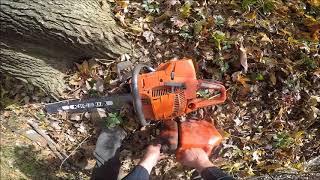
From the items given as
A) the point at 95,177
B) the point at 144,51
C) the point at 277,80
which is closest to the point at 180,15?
the point at 144,51

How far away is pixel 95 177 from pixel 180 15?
1486 mm

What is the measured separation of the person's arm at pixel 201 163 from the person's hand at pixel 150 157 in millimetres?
207

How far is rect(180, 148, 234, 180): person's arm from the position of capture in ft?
10.1

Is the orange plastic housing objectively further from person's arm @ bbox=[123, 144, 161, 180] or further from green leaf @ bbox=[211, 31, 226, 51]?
green leaf @ bbox=[211, 31, 226, 51]

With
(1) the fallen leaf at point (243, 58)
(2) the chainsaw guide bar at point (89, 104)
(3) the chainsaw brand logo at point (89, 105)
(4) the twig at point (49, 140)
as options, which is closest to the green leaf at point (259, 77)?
(1) the fallen leaf at point (243, 58)

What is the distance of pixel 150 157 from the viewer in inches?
Answer: 128

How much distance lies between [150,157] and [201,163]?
1.34 feet

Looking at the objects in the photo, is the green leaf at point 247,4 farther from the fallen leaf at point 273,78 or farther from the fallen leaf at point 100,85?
the fallen leaf at point 100,85

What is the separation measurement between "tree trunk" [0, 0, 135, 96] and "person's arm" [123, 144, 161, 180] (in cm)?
84

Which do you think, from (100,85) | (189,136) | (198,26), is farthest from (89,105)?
(198,26)

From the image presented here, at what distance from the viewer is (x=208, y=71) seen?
10.9 ft

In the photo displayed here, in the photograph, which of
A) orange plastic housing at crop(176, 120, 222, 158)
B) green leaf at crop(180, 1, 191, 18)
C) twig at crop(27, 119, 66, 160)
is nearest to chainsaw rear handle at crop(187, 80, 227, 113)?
orange plastic housing at crop(176, 120, 222, 158)

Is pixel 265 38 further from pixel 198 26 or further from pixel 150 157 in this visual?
pixel 150 157

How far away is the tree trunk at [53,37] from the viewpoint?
115 inches
